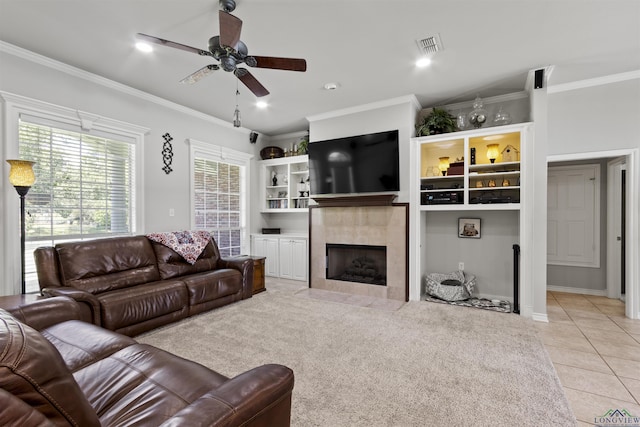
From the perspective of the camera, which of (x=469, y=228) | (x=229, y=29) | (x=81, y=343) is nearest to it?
(x=81, y=343)

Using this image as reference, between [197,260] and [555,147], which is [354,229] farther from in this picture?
[555,147]

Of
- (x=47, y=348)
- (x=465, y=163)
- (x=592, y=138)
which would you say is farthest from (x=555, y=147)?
(x=47, y=348)

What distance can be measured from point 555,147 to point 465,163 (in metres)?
1.07

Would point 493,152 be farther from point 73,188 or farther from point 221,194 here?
point 73,188

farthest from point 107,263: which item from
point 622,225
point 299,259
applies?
point 622,225

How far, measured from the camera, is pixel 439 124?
4.18 meters

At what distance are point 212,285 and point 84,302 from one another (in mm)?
1295

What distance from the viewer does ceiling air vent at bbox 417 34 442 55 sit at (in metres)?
2.78

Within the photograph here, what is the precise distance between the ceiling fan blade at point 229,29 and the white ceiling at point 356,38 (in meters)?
0.39

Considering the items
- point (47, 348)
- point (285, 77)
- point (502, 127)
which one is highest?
point (285, 77)

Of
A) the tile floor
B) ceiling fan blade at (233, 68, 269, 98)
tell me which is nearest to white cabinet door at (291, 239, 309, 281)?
ceiling fan blade at (233, 68, 269, 98)

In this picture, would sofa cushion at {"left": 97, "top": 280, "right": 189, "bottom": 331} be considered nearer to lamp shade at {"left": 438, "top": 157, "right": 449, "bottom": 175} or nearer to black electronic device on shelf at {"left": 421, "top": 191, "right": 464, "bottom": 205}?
black electronic device on shelf at {"left": 421, "top": 191, "right": 464, "bottom": 205}

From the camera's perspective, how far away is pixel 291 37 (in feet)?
9.10

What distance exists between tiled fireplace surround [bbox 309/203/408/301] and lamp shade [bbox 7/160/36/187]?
345cm
